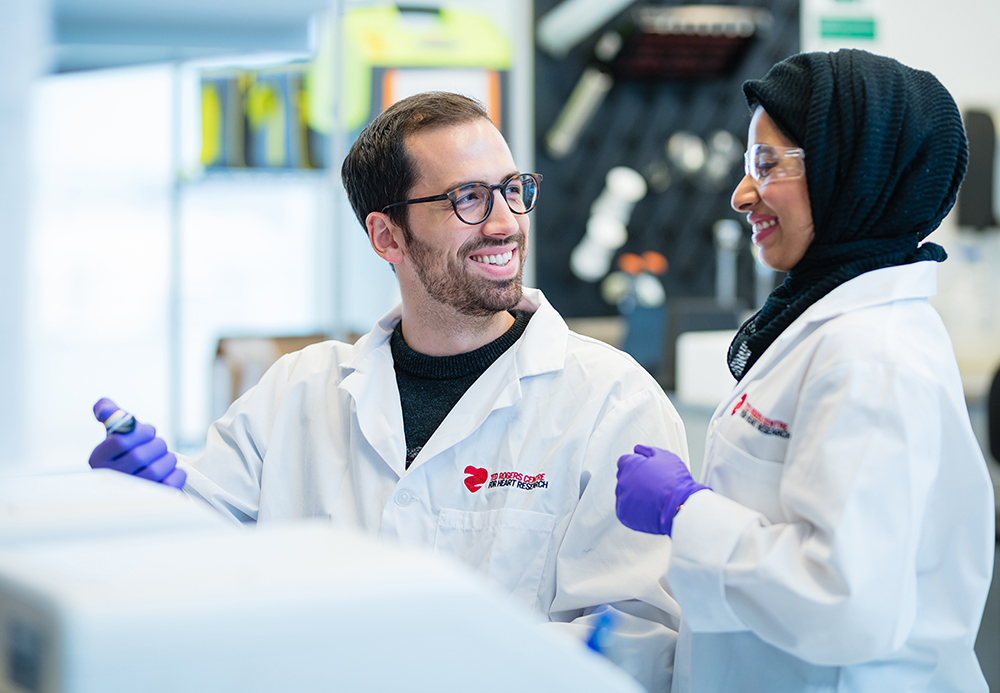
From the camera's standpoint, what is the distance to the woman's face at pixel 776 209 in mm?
1174

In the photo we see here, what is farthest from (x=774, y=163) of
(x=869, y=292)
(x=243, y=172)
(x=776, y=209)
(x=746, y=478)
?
(x=243, y=172)

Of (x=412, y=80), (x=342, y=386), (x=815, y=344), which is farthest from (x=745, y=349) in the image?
(x=412, y=80)

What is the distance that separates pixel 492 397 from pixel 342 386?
0.89 feet

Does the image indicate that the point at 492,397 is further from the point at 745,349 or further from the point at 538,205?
the point at 538,205

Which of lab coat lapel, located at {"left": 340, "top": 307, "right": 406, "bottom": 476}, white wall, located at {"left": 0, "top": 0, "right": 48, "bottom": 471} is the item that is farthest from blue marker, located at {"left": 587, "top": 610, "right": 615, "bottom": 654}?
white wall, located at {"left": 0, "top": 0, "right": 48, "bottom": 471}

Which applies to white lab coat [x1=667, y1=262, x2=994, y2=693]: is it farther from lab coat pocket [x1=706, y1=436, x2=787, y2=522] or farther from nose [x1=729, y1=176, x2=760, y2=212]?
nose [x1=729, y1=176, x2=760, y2=212]

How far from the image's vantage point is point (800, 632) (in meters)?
0.98

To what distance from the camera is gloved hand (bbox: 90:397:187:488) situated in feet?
4.69

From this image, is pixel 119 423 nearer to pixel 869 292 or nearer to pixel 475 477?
pixel 475 477

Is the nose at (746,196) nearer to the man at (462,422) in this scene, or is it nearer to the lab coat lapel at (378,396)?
the man at (462,422)

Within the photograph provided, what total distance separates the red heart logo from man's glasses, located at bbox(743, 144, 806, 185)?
24.6 inches

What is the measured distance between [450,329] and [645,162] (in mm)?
2756

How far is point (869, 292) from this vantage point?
1.10 m

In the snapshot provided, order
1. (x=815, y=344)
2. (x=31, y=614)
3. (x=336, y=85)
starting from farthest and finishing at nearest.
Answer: (x=336, y=85) < (x=815, y=344) < (x=31, y=614)
